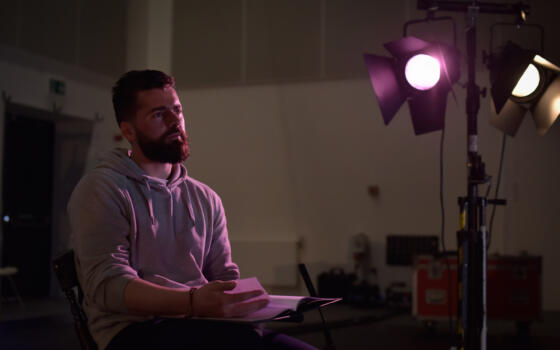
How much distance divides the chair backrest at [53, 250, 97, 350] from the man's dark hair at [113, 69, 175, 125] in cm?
38

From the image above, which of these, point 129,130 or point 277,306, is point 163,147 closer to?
point 129,130

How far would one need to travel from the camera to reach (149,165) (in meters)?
1.42

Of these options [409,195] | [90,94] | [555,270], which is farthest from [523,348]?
[90,94]

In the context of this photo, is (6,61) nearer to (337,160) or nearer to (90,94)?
(90,94)

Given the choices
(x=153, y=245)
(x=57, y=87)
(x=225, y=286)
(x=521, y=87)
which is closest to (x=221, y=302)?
(x=225, y=286)

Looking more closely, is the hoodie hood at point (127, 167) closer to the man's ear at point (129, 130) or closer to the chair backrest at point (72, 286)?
the man's ear at point (129, 130)

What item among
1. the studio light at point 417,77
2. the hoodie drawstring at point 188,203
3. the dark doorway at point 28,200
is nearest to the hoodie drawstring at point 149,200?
the hoodie drawstring at point 188,203

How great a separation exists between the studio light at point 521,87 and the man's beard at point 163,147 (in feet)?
4.58

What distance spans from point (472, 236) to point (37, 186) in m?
5.71

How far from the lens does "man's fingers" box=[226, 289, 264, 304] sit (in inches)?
43.0

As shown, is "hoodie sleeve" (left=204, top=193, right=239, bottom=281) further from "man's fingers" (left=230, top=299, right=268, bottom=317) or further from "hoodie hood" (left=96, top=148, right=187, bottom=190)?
"man's fingers" (left=230, top=299, right=268, bottom=317)

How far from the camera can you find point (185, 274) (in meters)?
1.37

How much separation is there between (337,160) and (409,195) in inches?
37.3

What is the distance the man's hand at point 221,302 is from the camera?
109cm
